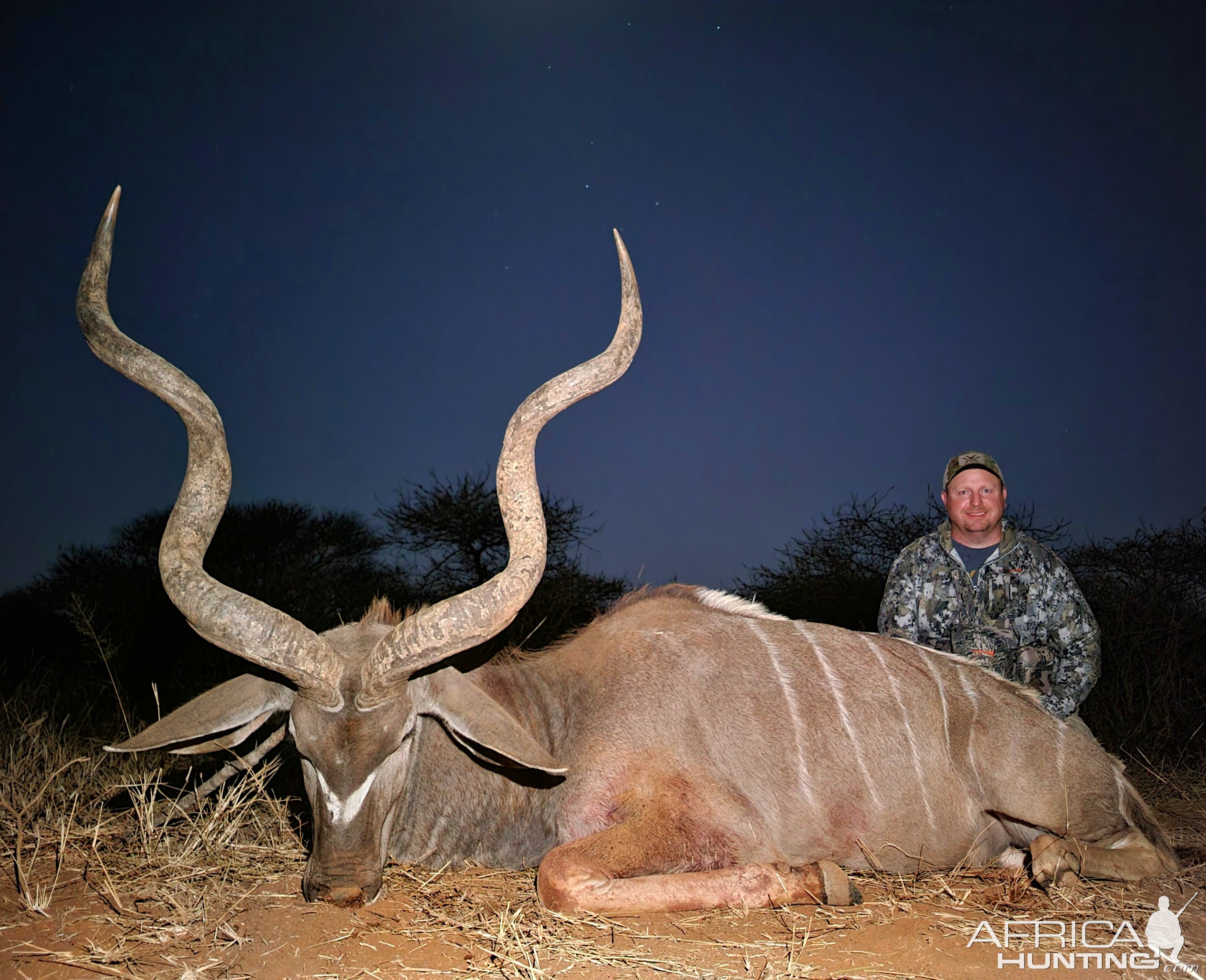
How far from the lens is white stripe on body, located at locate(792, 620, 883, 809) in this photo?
3.23 metres

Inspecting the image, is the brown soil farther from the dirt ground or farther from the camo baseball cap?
the camo baseball cap

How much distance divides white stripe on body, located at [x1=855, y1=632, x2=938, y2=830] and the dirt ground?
239 millimetres

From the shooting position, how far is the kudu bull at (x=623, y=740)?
2.63 m

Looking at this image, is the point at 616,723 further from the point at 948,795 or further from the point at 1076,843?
the point at 1076,843

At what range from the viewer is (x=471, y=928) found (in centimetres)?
250

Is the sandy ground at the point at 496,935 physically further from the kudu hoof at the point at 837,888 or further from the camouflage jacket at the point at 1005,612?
the camouflage jacket at the point at 1005,612

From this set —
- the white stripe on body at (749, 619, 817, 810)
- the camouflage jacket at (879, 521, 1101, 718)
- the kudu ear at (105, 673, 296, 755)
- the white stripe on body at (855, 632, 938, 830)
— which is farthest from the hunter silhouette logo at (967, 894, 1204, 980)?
the kudu ear at (105, 673, 296, 755)

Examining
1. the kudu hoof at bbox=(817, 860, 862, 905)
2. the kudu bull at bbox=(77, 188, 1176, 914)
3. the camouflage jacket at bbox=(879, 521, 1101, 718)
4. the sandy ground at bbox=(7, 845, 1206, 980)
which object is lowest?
the sandy ground at bbox=(7, 845, 1206, 980)

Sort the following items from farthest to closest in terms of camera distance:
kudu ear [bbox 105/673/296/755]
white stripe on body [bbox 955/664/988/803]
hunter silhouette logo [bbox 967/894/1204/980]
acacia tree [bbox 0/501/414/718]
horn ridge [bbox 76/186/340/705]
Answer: acacia tree [bbox 0/501/414/718] < white stripe on body [bbox 955/664/988/803] < kudu ear [bbox 105/673/296/755] < horn ridge [bbox 76/186/340/705] < hunter silhouette logo [bbox 967/894/1204/980]

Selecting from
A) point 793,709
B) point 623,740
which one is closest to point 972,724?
point 793,709

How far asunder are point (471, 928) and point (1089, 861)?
87.5 inches

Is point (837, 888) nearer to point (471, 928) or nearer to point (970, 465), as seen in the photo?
point (471, 928)

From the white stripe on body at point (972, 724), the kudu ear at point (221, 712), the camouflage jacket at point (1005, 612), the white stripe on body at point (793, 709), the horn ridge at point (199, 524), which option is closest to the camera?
the horn ridge at point (199, 524)

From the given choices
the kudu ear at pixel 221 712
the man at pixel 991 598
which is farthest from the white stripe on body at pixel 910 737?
the kudu ear at pixel 221 712
